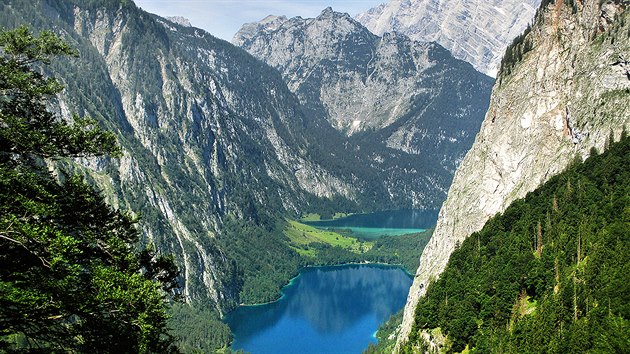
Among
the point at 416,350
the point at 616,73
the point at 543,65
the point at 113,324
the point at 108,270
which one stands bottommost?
the point at 416,350

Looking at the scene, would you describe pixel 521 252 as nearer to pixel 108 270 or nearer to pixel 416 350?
pixel 416 350

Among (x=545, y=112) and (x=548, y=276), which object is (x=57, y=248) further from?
(x=545, y=112)

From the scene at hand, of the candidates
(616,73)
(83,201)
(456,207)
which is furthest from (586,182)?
(83,201)

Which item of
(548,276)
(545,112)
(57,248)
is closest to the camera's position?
(57,248)

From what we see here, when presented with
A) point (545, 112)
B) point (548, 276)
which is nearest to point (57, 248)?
point (548, 276)

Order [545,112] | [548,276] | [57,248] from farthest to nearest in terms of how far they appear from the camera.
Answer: [545,112]
[548,276]
[57,248]

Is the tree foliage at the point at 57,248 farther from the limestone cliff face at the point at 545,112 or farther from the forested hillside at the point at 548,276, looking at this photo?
the limestone cliff face at the point at 545,112

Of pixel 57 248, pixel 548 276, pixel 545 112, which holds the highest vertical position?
pixel 545 112

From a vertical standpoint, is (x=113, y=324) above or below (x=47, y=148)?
below
